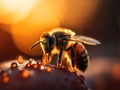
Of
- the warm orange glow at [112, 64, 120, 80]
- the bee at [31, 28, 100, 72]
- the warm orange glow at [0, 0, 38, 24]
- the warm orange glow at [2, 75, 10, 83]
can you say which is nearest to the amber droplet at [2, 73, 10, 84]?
the warm orange glow at [2, 75, 10, 83]

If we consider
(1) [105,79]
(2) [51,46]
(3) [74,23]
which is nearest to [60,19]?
(3) [74,23]

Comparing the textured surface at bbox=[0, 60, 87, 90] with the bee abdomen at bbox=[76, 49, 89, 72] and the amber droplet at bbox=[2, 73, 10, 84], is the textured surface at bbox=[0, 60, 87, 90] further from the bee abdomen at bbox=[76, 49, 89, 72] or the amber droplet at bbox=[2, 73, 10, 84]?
the bee abdomen at bbox=[76, 49, 89, 72]

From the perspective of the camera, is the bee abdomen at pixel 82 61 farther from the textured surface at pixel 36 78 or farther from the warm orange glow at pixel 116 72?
the warm orange glow at pixel 116 72

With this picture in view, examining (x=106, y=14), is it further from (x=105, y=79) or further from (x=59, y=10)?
(x=105, y=79)

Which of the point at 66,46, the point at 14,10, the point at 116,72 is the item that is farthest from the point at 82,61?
the point at 14,10

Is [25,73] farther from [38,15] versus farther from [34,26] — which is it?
[38,15]

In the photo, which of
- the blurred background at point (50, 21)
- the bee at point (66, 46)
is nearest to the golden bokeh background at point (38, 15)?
the blurred background at point (50, 21)
